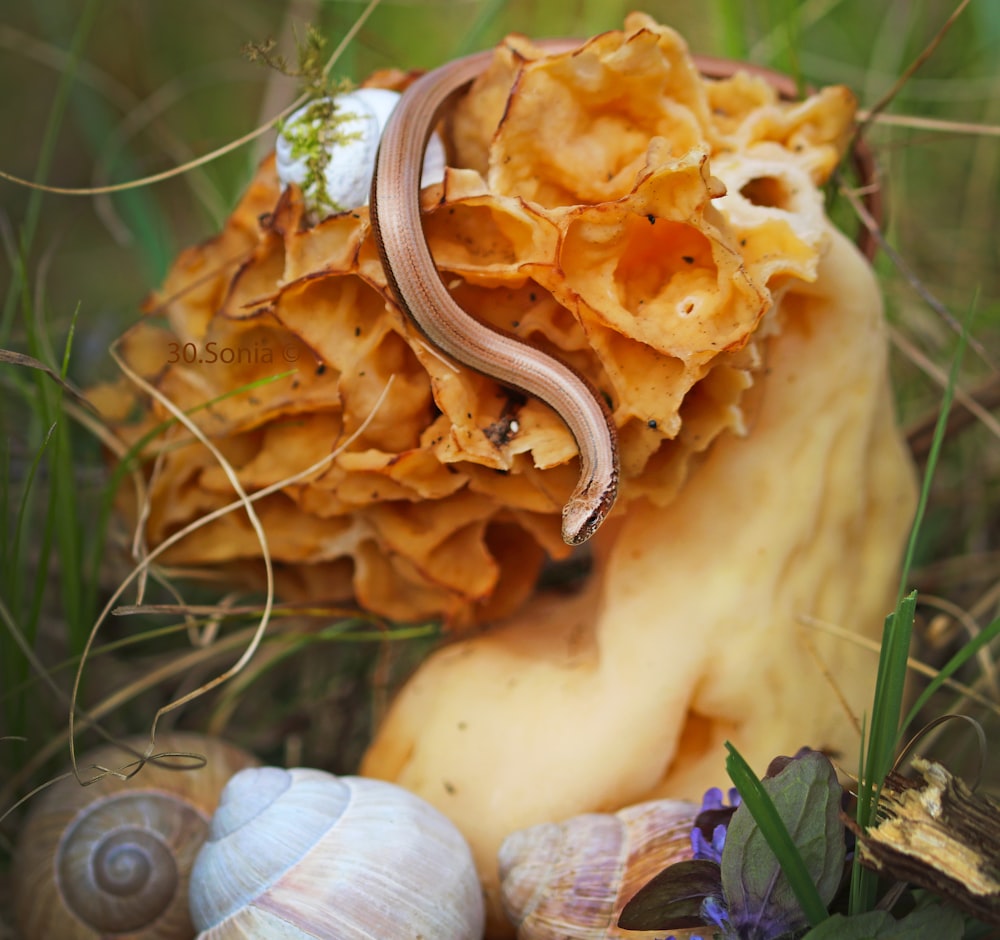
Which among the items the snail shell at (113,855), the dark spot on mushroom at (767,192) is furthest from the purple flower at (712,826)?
the dark spot on mushroom at (767,192)

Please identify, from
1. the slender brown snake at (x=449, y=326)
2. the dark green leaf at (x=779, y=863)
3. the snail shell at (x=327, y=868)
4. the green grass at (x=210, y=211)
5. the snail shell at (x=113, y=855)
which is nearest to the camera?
the dark green leaf at (x=779, y=863)

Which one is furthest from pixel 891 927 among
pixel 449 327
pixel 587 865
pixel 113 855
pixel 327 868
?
pixel 113 855

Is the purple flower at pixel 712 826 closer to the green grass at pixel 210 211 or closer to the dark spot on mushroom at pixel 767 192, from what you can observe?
the green grass at pixel 210 211

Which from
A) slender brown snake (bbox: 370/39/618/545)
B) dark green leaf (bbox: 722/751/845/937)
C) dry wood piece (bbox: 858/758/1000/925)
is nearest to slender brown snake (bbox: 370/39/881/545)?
slender brown snake (bbox: 370/39/618/545)

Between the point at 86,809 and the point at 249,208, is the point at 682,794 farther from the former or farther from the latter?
the point at 249,208

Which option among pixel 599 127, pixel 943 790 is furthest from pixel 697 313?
pixel 943 790

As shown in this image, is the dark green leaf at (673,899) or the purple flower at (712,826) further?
the purple flower at (712,826)
